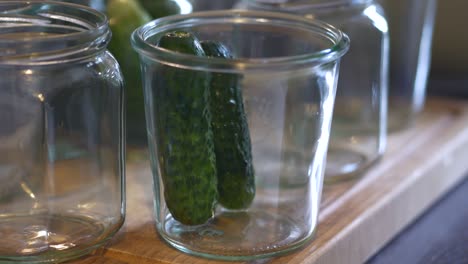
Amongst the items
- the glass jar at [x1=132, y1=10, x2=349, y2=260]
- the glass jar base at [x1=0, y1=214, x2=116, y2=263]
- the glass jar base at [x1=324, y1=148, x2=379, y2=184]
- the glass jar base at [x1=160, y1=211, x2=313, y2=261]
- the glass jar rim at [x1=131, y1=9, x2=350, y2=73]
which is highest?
the glass jar rim at [x1=131, y1=9, x2=350, y2=73]

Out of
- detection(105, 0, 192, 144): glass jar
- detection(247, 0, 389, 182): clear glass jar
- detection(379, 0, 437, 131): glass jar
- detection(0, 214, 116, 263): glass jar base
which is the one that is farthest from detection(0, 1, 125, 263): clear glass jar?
detection(379, 0, 437, 131): glass jar

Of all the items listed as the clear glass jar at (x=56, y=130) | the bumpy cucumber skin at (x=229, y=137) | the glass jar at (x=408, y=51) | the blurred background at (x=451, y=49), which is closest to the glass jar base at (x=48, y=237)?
the clear glass jar at (x=56, y=130)

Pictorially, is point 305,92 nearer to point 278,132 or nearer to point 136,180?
point 278,132

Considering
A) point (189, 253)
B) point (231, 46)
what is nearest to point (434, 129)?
point (231, 46)

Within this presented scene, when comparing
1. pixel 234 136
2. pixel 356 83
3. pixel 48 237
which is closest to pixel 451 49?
pixel 356 83

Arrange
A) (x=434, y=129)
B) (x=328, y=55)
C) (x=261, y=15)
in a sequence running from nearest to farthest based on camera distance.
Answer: (x=328, y=55) < (x=261, y=15) < (x=434, y=129)

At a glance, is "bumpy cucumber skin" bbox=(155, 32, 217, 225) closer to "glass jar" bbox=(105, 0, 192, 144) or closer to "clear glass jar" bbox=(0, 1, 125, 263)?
"clear glass jar" bbox=(0, 1, 125, 263)
